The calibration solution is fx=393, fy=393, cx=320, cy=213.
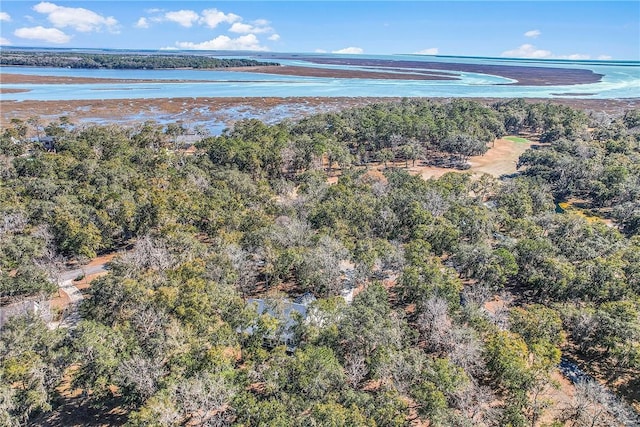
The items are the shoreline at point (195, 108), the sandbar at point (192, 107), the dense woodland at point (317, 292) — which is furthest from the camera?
the sandbar at point (192, 107)

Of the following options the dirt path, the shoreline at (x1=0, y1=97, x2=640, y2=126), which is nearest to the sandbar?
the shoreline at (x1=0, y1=97, x2=640, y2=126)

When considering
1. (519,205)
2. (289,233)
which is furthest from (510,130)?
(289,233)

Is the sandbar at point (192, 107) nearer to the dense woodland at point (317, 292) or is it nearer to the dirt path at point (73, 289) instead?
the dense woodland at point (317, 292)

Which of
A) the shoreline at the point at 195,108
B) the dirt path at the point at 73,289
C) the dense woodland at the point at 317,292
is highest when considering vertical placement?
the shoreline at the point at 195,108

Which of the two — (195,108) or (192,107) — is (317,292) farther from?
Answer: (192,107)

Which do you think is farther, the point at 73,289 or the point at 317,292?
the point at 73,289

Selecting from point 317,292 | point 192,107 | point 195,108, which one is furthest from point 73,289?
point 192,107

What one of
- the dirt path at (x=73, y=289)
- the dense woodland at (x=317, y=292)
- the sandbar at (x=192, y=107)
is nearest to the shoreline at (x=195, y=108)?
the sandbar at (x=192, y=107)
